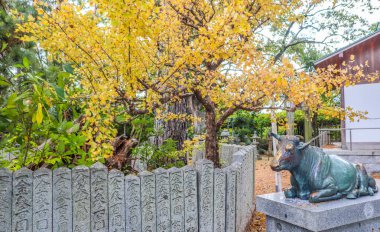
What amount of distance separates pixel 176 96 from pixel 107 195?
1731 millimetres

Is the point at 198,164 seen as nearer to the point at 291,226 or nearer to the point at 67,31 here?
the point at 291,226

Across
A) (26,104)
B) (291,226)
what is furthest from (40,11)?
(291,226)

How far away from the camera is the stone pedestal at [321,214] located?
2.57m

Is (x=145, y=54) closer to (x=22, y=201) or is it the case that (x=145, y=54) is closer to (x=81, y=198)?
(x=81, y=198)

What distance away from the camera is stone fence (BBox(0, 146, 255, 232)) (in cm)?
251

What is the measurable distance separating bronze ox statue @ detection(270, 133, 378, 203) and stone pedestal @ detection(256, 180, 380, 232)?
0.08 meters

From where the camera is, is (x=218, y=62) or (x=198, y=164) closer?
(x=198, y=164)

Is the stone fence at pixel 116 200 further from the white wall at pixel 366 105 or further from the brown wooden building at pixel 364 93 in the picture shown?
the white wall at pixel 366 105

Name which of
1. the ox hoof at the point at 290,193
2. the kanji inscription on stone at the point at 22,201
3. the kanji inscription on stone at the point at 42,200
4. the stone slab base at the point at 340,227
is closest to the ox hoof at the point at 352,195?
the stone slab base at the point at 340,227

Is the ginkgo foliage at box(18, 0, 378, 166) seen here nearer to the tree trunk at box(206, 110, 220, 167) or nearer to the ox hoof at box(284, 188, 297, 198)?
the tree trunk at box(206, 110, 220, 167)

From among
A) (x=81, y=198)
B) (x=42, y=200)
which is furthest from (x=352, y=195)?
(x=42, y=200)

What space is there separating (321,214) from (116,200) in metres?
1.87

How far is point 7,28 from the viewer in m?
7.06

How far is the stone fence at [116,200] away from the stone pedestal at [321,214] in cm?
57
